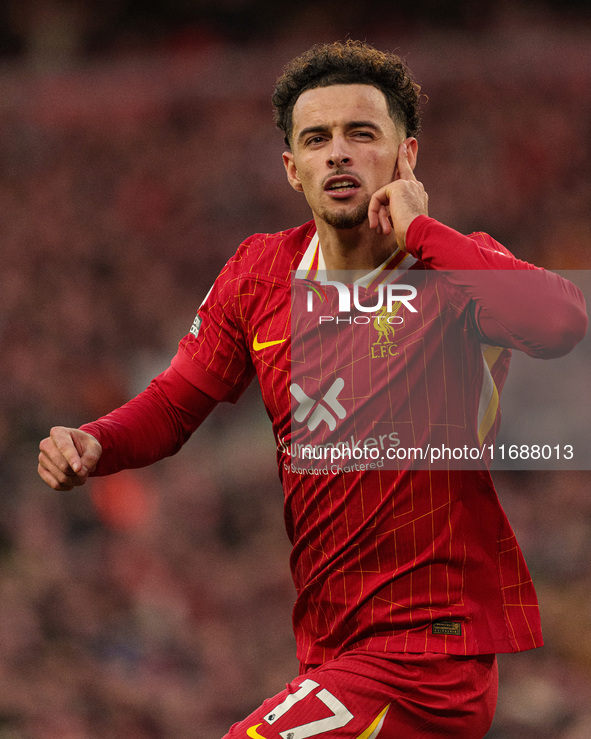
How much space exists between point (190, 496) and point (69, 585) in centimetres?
75

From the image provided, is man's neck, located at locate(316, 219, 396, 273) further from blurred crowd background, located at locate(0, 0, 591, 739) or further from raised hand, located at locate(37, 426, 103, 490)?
blurred crowd background, located at locate(0, 0, 591, 739)

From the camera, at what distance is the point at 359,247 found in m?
2.15

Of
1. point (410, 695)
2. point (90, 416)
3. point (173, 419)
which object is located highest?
point (90, 416)

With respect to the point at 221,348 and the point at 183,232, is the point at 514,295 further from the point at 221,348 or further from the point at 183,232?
the point at 183,232

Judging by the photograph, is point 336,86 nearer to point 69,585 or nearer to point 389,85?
point 389,85

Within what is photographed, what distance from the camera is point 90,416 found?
512 cm

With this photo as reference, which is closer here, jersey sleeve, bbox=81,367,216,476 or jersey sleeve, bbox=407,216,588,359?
jersey sleeve, bbox=407,216,588,359

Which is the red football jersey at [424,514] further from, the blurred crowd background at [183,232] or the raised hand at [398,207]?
the blurred crowd background at [183,232]

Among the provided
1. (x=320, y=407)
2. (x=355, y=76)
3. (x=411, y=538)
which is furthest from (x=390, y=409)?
(x=355, y=76)

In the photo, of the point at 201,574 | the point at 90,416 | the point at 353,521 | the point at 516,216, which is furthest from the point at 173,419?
the point at 516,216

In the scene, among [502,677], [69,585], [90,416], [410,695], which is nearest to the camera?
[410,695]

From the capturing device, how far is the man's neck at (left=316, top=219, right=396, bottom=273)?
2.14 meters

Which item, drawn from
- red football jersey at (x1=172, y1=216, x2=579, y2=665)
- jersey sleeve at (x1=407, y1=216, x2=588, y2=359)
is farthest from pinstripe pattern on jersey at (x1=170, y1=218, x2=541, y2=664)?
jersey sleeve at (x1=407, y1=216, x2=588, y2=359)

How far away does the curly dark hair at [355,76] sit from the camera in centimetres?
223
